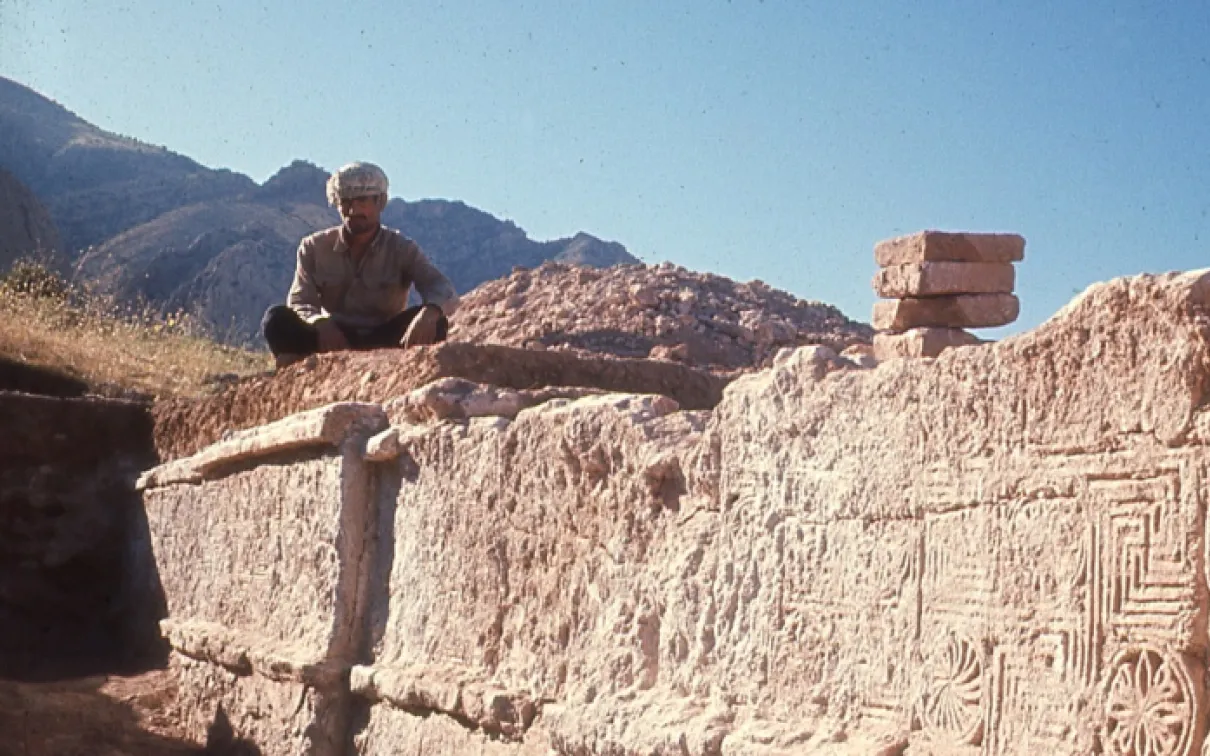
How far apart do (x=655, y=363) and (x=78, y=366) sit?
19.1 feet

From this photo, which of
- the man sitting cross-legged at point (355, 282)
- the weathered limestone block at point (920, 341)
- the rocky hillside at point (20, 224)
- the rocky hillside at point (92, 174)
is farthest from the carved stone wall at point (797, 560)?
the rocky hillside at point (92, 174)

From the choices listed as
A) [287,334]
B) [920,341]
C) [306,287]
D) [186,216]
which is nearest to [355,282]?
[306,287]

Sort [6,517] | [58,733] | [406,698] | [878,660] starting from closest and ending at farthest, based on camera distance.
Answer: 1. [878,660]
2. [406,698]
3. [58,733]
4. [6,517]

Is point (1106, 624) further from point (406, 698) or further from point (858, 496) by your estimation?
point (406, 698)

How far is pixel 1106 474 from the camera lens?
2523 millimetres

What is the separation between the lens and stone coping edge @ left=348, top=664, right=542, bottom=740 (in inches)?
160

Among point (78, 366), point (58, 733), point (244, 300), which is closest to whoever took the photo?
point (58, 733)

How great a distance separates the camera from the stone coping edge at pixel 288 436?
17.1ft

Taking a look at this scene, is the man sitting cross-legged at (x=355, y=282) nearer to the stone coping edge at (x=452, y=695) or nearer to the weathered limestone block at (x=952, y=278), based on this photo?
the stone coping edge at (x=452, y=695)

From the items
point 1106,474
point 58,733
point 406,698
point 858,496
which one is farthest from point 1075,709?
point 58,733

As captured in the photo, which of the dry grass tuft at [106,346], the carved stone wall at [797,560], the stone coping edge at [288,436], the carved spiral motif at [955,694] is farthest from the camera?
the dry grass tuft at [106,346]

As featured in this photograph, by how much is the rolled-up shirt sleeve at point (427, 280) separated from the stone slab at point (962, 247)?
3124 mm

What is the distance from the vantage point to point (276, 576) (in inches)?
225

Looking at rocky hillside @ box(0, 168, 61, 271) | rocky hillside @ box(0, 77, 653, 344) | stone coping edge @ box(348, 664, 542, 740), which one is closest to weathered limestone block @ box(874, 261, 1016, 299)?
stone coping edge @ box(348, 664, 542, 740)
